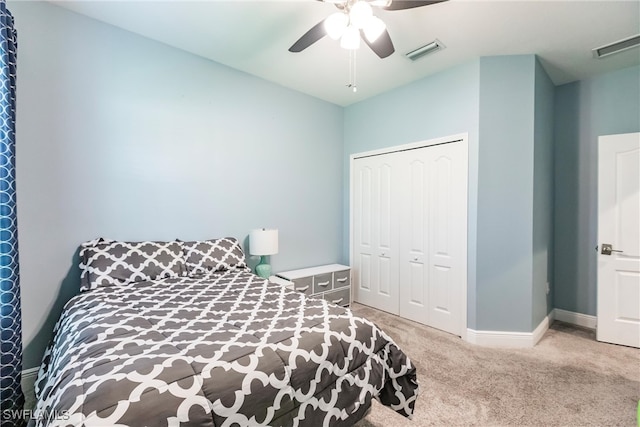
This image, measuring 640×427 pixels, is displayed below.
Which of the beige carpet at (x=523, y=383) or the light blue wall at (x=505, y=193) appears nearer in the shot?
the beige carpet at (x=523, y=383)

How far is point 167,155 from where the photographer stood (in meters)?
2.60

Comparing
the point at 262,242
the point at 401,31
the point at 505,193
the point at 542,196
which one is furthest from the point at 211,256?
the point at 542,196

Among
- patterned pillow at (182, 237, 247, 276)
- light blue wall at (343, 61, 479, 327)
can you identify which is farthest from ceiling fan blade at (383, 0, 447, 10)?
patterned pillow at (182, 237, 247, 276)

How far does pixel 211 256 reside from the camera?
8.20ft

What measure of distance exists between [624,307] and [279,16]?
13.4 feet

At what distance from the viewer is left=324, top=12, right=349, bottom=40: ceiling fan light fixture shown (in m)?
1.66

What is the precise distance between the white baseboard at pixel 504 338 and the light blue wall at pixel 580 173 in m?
0.93

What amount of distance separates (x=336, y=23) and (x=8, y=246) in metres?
2.33

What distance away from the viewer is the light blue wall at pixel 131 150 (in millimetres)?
2025

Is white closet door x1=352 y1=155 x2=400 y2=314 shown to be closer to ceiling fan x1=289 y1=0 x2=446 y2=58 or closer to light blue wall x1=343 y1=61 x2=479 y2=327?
light blue wall x1=343 y1=61 x2=479 y2=327

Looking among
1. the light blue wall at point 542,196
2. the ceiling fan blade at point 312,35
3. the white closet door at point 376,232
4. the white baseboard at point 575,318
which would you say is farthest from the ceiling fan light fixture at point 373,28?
the white baseboard at point 575,318

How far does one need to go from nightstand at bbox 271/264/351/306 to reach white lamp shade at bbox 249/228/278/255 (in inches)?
17.3

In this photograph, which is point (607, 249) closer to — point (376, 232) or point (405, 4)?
point (376, 232)

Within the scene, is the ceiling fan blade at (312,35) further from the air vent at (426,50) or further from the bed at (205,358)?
the bed at (205,358)
